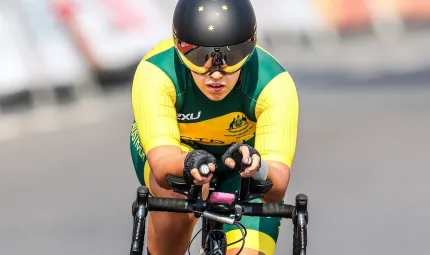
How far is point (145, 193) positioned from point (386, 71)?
943 cm

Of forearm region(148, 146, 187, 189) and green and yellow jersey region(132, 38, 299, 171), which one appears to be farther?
green and yellow jersey region(132, 38, 299, 171)

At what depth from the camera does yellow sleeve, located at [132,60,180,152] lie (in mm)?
6195

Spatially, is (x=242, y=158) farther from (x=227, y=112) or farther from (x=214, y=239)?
(x=227, y=112)

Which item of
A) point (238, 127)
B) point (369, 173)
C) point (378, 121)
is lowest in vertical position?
point (238, 127)

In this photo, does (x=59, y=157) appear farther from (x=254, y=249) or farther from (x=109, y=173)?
(x=254, y=249)

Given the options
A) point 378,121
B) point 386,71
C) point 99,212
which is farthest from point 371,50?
point 99,212

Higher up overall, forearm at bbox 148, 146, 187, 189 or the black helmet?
the black helmet

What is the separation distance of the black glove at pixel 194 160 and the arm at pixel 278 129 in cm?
62

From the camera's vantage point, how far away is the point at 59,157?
11406 millimetres

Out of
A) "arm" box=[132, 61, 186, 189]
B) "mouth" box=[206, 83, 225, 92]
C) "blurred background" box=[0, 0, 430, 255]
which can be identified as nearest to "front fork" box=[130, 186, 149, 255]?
"arm" box=[132, 61, 186, 189]

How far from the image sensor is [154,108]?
625 cm

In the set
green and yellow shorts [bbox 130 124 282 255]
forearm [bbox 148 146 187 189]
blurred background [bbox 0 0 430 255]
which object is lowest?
green and yellow shorts [bbox 130 124 282 255]

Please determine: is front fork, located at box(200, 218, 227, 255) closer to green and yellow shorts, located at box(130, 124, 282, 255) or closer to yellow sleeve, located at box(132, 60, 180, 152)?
green and yellow shorts, located at box(130, 124, 282, 255)

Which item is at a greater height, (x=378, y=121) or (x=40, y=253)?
(x=378, y=121)
